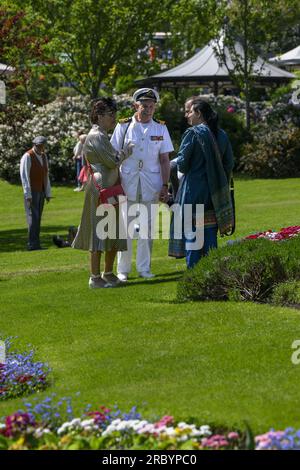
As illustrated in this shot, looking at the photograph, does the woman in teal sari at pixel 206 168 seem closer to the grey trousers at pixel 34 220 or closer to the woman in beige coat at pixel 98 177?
the woman in beige coat at pixel 98 177

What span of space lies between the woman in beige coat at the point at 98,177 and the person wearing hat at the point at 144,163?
14.3 inches

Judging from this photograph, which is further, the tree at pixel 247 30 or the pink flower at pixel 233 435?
the tree at pixel 247 30

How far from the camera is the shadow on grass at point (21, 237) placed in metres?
19.1

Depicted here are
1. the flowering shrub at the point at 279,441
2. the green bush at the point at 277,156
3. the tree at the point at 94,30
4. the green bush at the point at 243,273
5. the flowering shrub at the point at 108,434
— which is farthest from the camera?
the tree at the point at 94,30

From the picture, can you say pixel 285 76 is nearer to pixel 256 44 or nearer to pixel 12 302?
pixel 256 44

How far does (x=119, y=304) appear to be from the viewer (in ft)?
36.0

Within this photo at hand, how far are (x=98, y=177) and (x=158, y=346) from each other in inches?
140

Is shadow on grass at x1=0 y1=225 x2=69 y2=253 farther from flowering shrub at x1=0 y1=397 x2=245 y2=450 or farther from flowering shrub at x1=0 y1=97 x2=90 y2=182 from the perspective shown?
flowering shrub at x1=0 y1=397 x2=245 y2=450

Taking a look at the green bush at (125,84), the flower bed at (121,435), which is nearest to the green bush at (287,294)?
the flower bed at (121,435)

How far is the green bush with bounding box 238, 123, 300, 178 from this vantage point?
2967 centimetres

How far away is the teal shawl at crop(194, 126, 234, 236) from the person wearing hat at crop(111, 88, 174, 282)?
3.77ft

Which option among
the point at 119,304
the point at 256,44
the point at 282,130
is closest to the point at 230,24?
the point at 256,44

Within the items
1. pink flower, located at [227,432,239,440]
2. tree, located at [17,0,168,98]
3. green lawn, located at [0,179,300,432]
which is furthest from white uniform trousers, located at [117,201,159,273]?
tree, located at [17,0,168,98]

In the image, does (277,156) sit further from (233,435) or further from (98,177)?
(233,435)
